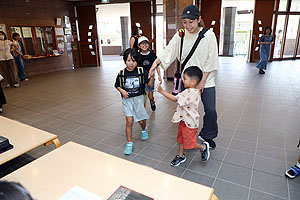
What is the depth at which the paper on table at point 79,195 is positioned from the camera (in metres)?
1.07

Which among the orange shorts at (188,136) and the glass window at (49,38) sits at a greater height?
the glass window at (49,38)

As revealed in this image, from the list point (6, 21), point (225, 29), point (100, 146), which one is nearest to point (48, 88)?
point (6, 21)

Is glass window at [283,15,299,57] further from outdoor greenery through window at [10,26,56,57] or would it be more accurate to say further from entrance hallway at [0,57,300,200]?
outdoor greenery through window at [10,26,56,57]

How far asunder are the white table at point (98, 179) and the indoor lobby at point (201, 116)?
13mm

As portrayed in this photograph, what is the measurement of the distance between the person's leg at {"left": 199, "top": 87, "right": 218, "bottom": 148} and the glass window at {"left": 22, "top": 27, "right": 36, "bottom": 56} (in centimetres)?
769

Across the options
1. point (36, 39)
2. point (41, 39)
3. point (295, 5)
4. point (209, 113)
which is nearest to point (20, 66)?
point (36, 39)

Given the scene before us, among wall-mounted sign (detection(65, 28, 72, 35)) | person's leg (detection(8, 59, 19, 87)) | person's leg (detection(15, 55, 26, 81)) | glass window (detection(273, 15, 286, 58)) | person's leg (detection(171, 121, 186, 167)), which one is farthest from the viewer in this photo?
glass window (detection(273, 15, 286, 58))

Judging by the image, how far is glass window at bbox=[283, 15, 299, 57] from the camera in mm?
9789

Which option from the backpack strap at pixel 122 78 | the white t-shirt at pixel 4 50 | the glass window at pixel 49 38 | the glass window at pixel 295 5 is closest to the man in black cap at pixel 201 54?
the backpack strap at pixel 122 78

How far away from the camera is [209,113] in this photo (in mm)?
2273

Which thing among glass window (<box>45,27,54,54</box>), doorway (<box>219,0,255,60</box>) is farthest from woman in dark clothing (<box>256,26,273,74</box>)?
glass window (<box>45,27,54,54</box>)

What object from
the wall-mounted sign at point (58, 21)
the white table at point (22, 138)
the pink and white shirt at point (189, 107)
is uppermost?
the wall-mounted sign at point (58, 21)

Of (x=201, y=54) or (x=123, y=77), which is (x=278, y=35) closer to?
(x=201, y=54)

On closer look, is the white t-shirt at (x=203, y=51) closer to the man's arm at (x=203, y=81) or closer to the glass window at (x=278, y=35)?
the man's arm at (x=203, y=81)
